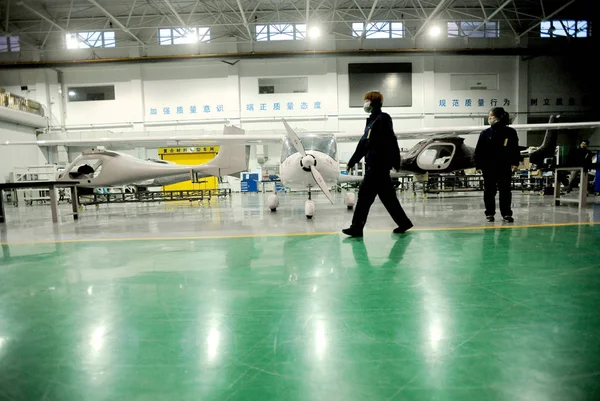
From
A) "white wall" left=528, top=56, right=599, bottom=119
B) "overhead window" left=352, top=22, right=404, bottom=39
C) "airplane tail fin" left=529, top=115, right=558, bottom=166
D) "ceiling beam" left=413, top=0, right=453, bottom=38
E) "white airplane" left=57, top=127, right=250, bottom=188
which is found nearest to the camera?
"white airplane" left=57, top=127, right=250, bottom=188

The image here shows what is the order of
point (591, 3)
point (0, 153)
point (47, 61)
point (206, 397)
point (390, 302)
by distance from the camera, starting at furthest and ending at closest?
point (47, 61) < point (0, 153) < point (591, 3) < point (390, 302) < point (206, 397)

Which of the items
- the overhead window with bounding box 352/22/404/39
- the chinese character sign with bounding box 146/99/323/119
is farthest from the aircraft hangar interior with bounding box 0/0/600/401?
the overhead window with bounding box 352/22/404/39

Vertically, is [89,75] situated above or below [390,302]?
above

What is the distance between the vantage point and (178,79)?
2212 cm

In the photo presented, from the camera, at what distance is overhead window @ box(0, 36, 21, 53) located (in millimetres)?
21719

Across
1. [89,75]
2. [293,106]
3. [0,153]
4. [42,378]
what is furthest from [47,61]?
[42,378]

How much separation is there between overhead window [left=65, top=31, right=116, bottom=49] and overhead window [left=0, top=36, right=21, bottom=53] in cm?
330

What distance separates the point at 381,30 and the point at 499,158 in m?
19.9

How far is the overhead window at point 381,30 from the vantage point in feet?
70.8

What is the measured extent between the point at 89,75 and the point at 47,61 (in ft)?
8.14

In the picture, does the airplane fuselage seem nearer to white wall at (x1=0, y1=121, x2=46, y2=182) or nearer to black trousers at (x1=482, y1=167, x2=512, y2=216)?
black trousers at (x1=482, y1=167, x2=512, y2=216)

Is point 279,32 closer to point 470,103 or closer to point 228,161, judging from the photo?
point 470,103

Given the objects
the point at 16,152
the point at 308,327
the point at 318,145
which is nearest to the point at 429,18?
the point at 318,145

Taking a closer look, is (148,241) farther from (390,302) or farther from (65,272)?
(390,302)
